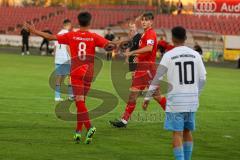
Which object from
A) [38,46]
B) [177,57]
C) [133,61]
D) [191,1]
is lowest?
[38,46]

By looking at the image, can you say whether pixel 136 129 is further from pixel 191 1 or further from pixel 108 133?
pixel 191 1

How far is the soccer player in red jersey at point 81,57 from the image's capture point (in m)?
13.1

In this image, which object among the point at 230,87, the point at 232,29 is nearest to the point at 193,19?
the point at 232,29

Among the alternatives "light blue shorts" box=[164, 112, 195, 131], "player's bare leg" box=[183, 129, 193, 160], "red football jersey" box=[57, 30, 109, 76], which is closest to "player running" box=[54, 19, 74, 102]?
"red football jersey" box=[57, 30, 109, 76]

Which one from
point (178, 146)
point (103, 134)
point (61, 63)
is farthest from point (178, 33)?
point (61, 63)

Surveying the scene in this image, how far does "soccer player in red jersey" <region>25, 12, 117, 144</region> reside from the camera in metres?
13.1

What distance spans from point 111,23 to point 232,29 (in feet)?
37.9

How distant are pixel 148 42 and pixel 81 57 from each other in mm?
2197

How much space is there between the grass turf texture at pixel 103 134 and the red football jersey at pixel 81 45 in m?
1.38

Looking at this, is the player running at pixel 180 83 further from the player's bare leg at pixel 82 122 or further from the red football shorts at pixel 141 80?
the red football shorts at pixel 141 80

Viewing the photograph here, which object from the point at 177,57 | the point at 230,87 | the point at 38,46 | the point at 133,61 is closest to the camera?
the point at 177,57

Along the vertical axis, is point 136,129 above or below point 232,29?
above

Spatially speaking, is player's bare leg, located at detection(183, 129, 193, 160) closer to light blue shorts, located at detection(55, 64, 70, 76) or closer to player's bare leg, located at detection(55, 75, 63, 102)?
light blue shorts, located at detection(55, 64, 70, 76)

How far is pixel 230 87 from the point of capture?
90.0 feet
